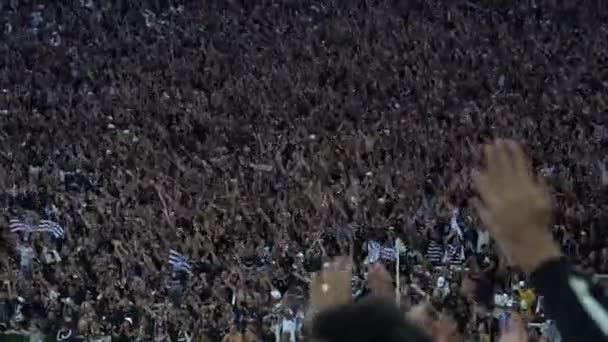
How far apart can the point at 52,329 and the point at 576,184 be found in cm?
757

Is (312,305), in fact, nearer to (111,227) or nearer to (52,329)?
(52,329)

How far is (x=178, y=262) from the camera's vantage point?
20031 millimetres

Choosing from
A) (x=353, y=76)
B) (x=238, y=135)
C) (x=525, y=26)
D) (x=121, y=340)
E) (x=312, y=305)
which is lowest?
(x=312, y=305)

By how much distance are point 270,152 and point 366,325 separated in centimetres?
2338

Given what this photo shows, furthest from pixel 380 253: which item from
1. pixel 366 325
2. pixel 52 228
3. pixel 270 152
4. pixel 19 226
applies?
pixel 366 325

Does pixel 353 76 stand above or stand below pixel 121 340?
above

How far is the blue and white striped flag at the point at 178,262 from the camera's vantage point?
19.8 metres

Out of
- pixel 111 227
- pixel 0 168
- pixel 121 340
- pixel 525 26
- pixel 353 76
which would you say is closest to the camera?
pixel 121 340

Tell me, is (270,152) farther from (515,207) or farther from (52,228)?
(515,207)

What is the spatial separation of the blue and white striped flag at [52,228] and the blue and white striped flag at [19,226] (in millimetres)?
187

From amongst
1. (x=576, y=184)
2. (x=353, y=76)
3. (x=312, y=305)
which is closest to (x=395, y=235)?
(x=576, y=184)

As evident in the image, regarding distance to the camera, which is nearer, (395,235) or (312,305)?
(312,305)

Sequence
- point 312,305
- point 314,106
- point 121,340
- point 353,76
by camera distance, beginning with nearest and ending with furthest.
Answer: point 312,305, point 121,340, point 314,106, point 353,76

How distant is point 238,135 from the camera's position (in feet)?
89.1
